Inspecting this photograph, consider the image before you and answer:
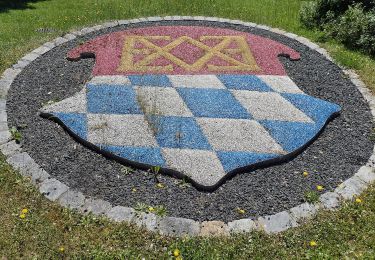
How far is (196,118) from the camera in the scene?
6.21 m

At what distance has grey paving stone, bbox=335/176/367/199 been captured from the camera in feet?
17.0

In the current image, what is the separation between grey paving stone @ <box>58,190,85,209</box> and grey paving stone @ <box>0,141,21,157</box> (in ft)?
3.85

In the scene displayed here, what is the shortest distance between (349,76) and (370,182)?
3079 millimetres

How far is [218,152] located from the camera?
5.57 meters

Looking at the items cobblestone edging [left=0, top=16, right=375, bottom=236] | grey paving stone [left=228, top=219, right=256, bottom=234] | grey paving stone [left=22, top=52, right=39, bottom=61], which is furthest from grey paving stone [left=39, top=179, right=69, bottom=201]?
grey paving stone [left=22, top=52, right=39, bottom=61]

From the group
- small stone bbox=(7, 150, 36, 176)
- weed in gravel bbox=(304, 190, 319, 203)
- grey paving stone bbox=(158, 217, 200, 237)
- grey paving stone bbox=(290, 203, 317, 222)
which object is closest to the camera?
grey paving stone bbox=(158, 217, 200, 237)

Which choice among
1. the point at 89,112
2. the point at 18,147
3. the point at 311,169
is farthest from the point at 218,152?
the point at 18,147

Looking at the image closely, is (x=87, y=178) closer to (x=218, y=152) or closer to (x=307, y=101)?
(x=218, y=152)

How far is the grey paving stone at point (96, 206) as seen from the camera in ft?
15.6

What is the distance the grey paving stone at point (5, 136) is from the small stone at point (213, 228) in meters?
3.09

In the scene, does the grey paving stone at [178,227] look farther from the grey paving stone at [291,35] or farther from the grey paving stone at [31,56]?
the grey paving stone at [291,35]

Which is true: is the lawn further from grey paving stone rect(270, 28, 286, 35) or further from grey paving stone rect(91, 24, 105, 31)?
grey paving stone rect(270, 28, 286, 35)

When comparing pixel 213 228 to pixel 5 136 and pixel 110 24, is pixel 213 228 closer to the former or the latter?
pixel 5 136

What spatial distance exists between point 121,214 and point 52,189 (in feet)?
3.19
